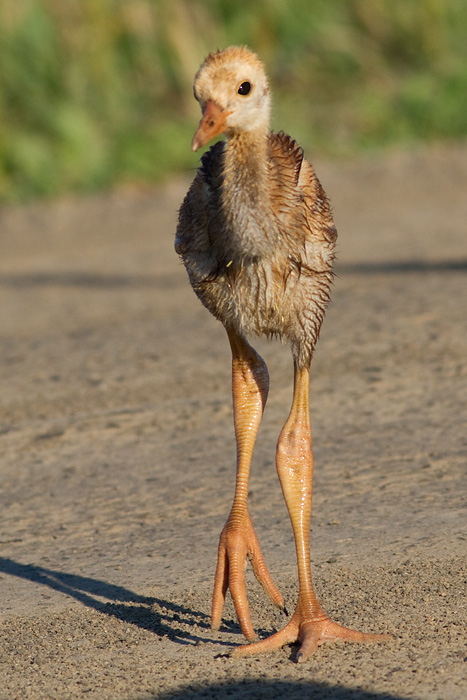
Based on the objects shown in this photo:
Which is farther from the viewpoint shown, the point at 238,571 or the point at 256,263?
the point at 238,571

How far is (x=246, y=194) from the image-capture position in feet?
13.6

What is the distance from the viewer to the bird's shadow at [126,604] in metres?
4.70

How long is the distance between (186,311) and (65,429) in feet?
9.56

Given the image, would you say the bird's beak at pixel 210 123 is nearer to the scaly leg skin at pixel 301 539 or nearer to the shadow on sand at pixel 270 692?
the scaly leg skin at pixel 301 539

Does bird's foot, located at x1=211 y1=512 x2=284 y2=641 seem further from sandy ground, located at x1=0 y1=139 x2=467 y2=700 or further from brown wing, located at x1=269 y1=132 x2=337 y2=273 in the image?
brown wing, located at x1=269 y1=132 x2=337 y2=273

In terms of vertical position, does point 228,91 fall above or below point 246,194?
above

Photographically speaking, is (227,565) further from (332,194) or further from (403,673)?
(332,194)

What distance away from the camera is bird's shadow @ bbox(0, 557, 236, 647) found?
470 cm

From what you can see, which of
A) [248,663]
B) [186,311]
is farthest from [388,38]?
[248,663]

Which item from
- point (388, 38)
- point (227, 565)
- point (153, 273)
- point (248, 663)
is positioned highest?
point (388, 38)

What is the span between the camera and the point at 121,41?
1733 cm

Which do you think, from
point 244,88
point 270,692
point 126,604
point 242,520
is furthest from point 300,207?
point 126,604

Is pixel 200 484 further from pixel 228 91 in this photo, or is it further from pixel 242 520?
pixel 228 91

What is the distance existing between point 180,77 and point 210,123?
1374cm
